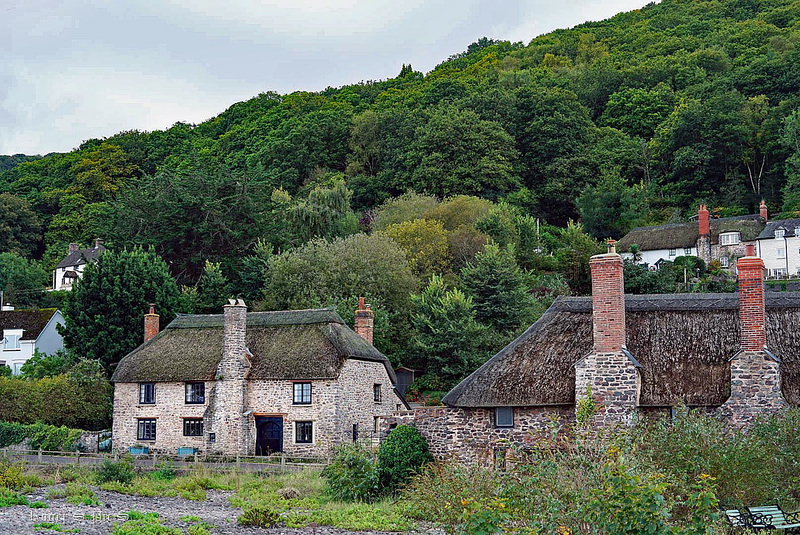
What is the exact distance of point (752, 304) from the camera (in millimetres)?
22016

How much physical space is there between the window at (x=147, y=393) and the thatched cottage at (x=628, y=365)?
14868 mm

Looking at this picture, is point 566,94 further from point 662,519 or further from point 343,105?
point 662,519

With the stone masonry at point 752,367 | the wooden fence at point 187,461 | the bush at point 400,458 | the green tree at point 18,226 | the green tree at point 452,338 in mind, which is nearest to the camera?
the stone masonry at point 752,367

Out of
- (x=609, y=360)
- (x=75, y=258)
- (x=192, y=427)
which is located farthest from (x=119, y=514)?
(x=75, y=258)

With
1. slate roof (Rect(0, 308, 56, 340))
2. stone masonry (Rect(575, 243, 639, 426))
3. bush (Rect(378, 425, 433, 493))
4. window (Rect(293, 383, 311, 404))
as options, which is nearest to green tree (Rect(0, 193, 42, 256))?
slate roof (Rect(0, 308, 56, 340))

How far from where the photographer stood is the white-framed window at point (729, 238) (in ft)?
191

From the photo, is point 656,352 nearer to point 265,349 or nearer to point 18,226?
point 265,349

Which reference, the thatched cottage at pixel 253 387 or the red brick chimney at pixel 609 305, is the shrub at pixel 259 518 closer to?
the red brick chimney at pixel 609 305

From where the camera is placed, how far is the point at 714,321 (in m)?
23.9

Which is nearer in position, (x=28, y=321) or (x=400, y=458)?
(x=400, y=458)

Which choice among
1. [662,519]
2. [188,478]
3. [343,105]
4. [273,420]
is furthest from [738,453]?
[343,105]

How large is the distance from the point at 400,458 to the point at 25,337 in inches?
1576

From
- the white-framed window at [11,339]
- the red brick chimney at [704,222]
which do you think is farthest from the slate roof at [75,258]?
the red brick chimney at [704,222]

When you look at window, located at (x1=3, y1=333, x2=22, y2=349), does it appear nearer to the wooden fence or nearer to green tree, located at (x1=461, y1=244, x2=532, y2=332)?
the wooden fence
